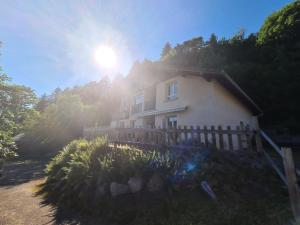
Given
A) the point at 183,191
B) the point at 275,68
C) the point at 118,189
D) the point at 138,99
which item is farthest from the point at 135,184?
the point at 275,68

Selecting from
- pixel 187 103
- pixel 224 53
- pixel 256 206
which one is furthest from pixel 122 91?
pixel 256 206

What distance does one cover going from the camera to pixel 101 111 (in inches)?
1212

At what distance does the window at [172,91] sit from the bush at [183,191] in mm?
9167

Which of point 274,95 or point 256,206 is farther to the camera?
point 274,95

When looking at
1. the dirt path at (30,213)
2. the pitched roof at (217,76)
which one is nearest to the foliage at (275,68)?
the pitched roof at (217,76)

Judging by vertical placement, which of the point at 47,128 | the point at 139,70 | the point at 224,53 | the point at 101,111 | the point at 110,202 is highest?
the point at 224,53

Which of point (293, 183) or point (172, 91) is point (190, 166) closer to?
point (293, 183)

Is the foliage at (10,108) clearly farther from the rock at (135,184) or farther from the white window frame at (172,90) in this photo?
the white window frame at (172,90)

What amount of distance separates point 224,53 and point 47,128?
32609mm

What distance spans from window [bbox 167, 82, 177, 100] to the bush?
9.17m

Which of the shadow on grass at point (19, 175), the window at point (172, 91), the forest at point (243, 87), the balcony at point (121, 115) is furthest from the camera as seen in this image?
the balcony at point (121, 115)

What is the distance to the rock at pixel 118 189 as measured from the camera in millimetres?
5301

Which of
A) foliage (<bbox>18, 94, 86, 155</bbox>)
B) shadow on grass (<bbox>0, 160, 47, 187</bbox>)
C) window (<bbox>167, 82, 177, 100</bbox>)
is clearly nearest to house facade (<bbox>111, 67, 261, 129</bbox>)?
window (<bbox>167, 82, 177, 100</bbox>)

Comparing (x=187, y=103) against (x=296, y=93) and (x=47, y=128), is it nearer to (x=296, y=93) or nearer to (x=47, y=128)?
(x=296, y=93)
